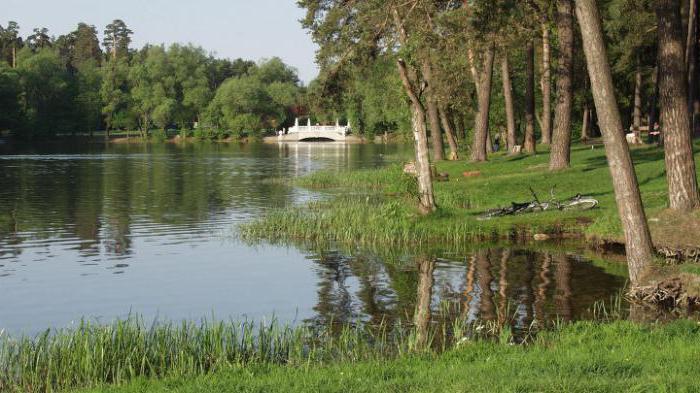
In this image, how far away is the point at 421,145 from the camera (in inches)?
1115

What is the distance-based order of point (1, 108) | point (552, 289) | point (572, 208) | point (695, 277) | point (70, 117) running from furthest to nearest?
point (70, 117)
point (1, 108)
point (572, 208)
point (552, 289)
point (695, 277)

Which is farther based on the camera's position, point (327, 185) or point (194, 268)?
point (327, 185)

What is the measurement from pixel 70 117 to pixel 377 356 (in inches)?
5624

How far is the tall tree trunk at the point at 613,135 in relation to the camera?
16766mm

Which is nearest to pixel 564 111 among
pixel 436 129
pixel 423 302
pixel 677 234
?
pixel 436 129

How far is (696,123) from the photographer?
153ft

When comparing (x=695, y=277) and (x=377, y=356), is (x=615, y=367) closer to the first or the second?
(x=377, y=356)

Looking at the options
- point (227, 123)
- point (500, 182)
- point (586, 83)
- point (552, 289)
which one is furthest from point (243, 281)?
point (227, 123)

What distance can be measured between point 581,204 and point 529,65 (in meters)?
22.2

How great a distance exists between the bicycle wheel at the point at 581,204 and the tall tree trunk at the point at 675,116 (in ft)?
21.3

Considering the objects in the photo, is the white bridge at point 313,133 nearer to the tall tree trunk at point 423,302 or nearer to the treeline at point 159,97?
the treeline at point 159,97

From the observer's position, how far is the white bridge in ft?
488

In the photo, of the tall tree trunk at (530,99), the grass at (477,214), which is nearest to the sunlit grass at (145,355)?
the grass at (477,214)

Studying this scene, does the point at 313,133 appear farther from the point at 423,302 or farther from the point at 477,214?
the point at 423,302
